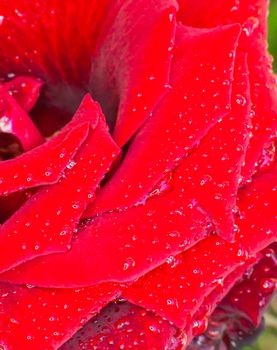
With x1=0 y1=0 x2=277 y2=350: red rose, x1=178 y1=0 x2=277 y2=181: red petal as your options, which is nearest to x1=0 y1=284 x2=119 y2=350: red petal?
x1=0 y1=0 x2=277 y2=350: red rose

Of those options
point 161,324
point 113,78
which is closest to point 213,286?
point 161,324

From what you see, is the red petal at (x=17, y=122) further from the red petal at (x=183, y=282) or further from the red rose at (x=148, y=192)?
the red petal at (x=183, y=282)

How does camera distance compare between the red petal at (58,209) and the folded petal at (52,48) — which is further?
the folded petal at (52,48)

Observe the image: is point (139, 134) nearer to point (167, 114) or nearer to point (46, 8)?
point (167, 114)

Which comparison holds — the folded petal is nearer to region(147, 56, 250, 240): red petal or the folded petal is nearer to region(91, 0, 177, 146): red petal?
region(91, 0, 177, 146): red petal

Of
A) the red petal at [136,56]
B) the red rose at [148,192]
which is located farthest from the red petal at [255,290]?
the red petal at [136,56]

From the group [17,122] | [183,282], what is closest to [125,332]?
[183,282]
